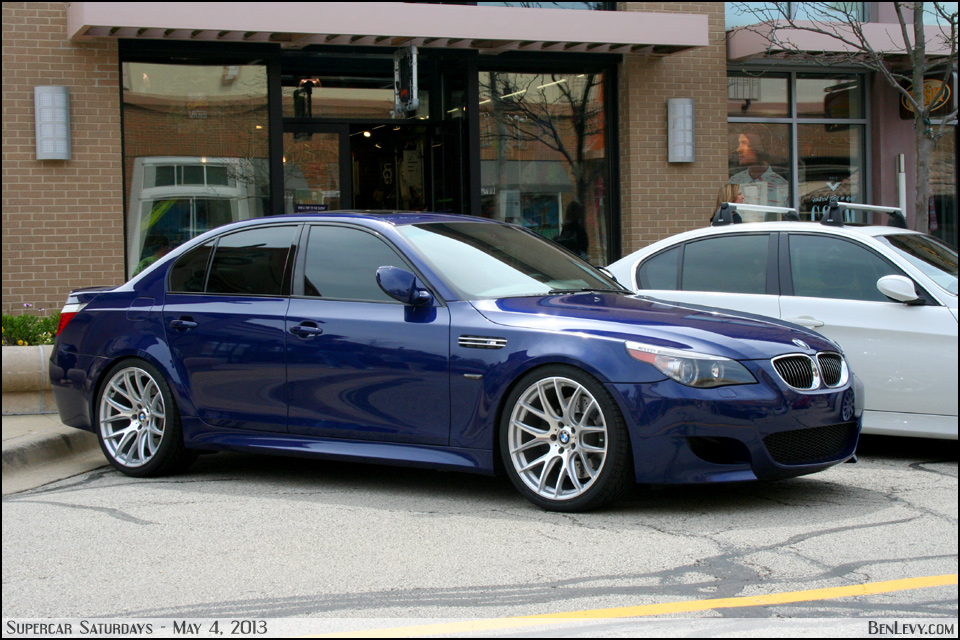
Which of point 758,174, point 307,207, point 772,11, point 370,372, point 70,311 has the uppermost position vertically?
point 772,11

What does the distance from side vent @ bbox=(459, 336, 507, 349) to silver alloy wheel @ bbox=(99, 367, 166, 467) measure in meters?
2.14

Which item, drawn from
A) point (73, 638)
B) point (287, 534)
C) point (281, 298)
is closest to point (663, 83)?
point (281, 298)

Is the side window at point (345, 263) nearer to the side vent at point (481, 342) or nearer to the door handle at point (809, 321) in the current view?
the side vent at point (481, 342)

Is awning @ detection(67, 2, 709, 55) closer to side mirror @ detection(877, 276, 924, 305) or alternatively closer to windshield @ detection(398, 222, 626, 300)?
windshield @ detection(398, 222, 626, 300)

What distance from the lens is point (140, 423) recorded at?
22.9 ft

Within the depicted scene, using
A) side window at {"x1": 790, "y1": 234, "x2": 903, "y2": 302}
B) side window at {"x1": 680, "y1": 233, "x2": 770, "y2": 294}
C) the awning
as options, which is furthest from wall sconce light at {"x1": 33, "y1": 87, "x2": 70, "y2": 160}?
side window at {"x1": 790, "y1": 234, "x2": 903, "y2": 302}

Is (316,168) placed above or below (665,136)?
below

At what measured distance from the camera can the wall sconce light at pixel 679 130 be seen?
1387cm

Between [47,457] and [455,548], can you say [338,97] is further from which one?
[455,548]

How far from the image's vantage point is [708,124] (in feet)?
46.2

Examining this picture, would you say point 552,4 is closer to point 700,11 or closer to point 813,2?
point 700,11

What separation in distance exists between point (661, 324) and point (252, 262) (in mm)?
2624

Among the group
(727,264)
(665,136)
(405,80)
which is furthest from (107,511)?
(665,136)

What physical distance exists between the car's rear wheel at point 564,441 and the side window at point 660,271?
2.60 meters
